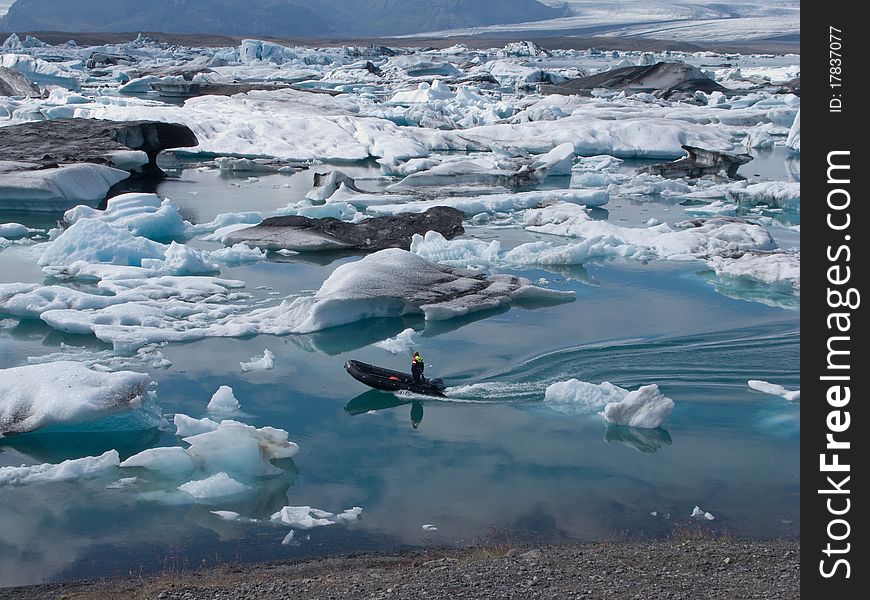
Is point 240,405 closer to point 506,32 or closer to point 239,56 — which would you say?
point 239,56

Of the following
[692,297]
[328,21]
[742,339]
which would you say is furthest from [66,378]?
[328,21]

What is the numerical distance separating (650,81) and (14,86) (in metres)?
24.1

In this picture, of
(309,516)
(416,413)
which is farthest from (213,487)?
(416,413)

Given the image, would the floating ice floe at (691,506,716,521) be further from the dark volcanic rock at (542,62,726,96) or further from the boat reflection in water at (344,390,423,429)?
the dark volcanic rock at (542,62,726,96)

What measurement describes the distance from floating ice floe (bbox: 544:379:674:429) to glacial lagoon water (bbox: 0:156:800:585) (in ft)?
0.30

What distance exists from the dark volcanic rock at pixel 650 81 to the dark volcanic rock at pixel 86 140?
2017 centimetres

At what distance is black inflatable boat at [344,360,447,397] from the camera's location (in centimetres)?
879

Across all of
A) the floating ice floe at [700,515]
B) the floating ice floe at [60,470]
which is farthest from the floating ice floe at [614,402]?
the floating ice floe at [60,470]

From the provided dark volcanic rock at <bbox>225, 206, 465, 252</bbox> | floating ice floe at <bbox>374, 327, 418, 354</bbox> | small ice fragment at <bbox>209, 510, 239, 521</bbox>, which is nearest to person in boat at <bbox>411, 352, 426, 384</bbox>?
floating ice floe at <bbox>374, 327, 418, 354</bbox>

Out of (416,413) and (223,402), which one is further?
(416,413)

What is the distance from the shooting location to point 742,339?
10.3 metres

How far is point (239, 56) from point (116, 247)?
51.6 meters

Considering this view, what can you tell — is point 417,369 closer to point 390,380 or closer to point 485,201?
point 390,380

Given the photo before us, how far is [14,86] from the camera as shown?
34188 mm
